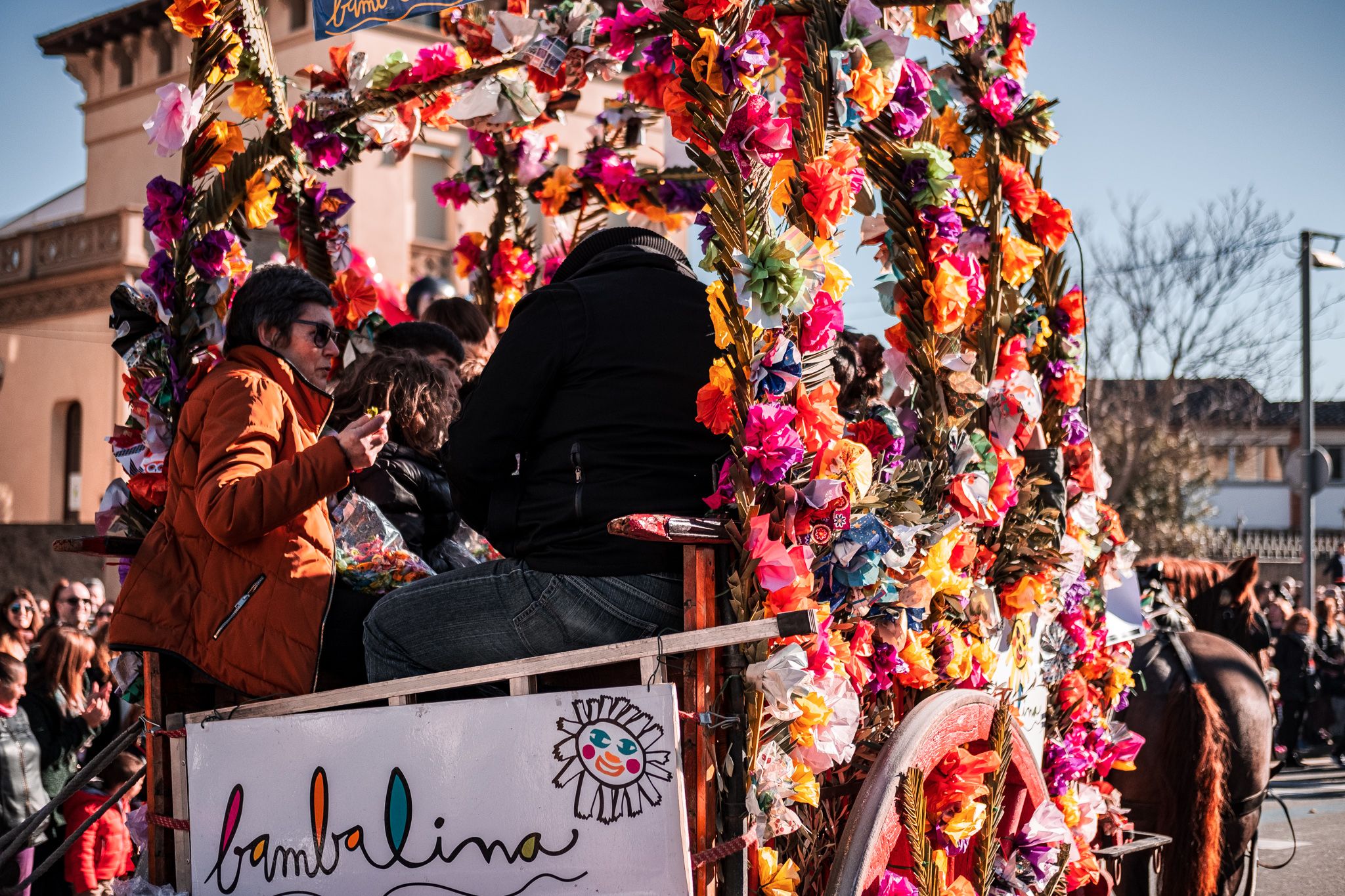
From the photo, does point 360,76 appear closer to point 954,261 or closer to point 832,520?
point 954,261

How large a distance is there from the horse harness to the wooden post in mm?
3646

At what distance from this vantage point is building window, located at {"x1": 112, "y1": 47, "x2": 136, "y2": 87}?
22.7m

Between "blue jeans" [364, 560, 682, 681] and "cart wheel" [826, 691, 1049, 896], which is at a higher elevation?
"blue jeans" [364, 560, 682, 681]

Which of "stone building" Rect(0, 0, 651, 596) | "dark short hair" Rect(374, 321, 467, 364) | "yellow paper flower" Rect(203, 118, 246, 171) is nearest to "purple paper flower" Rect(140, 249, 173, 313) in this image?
"yellow paper flower" Rect(203, 118, 246, 171)

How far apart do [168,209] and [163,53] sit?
809 inches

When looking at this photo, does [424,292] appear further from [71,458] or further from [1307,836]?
[71,458]

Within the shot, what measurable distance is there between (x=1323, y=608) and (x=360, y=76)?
12810mm

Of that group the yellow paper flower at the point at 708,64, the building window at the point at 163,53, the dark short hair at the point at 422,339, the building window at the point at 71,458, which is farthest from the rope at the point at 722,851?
the building window at the point at 163,53

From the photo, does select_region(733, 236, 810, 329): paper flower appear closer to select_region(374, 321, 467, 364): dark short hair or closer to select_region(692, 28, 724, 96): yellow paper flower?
select_region(692, 28, 724, 96): yellow paper flower

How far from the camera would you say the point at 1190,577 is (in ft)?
22.8

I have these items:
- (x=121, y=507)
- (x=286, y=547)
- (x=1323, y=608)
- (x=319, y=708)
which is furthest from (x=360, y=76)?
(x=1323, y=608)

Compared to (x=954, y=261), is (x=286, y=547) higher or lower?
lower

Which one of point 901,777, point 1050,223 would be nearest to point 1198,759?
point 1050,223

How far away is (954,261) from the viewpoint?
147 inches
